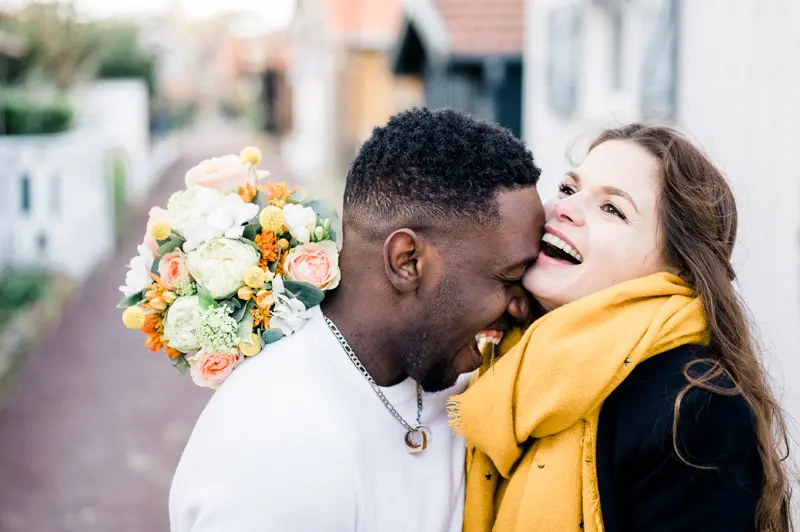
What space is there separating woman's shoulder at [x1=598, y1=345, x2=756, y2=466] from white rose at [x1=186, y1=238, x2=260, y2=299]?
3.28 ft

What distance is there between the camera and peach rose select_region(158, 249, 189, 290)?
2465 mm

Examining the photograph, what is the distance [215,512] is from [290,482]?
0.59 feet

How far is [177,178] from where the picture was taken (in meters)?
26.1

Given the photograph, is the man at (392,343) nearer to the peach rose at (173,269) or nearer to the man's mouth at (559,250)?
the man's mouth at (559,250)

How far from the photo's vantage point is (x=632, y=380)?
2.23 m

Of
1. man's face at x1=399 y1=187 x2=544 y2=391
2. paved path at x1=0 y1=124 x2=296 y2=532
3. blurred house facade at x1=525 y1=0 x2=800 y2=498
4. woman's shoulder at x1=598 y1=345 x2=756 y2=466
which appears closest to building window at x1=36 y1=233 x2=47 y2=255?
paved path at x1=0 y1=124 x2=296 y2=532

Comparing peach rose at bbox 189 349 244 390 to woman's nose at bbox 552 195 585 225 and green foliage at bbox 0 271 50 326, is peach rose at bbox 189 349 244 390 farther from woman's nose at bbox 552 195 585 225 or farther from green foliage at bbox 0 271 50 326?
green foliage at bbox 0 271 50 326

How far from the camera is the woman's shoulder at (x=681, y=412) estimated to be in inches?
81.0

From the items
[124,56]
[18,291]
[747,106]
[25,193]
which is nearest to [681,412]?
[747,106]

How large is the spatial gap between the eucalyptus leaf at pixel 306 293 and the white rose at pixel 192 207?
0.97 feet

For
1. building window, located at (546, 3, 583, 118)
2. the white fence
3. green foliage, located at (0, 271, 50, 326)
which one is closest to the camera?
building window, located at (546, 3, 583, 118)

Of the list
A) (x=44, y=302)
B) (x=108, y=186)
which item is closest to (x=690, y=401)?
(x=44, y=302)

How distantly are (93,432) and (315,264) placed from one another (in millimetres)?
5642

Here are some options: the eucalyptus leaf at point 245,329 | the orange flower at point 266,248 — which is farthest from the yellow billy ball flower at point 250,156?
the eucalyptus leaf at point 245,329
